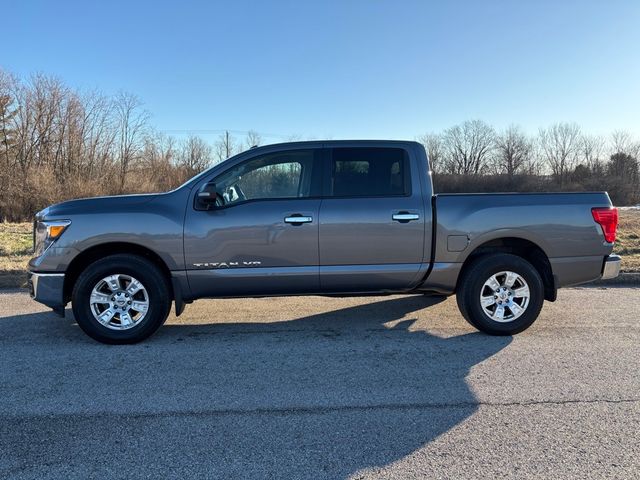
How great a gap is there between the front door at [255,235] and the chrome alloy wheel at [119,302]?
54cm

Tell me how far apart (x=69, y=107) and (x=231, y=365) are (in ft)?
97.9

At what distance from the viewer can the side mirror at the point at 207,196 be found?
4.39 m

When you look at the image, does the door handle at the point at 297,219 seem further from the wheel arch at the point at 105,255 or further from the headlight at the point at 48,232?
the headlight at the point at 48,232

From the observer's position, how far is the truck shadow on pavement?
2594 mm

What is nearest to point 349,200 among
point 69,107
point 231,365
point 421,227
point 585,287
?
point 421,227

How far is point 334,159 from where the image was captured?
188 inches

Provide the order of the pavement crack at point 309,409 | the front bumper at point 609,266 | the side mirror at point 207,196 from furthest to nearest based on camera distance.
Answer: the front bumper at point 609,266 < the side mirror at point 207,196 < the pavement crack at point 309,409

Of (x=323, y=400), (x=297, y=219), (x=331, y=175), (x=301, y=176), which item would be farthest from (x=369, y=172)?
(x=323, y=400)

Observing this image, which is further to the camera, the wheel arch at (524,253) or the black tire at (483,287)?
the wheel arch at (524,253)

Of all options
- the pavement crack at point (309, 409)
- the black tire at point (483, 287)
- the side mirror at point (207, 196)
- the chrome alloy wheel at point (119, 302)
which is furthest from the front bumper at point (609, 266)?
the chrome alloy wheel at point (119, 302)

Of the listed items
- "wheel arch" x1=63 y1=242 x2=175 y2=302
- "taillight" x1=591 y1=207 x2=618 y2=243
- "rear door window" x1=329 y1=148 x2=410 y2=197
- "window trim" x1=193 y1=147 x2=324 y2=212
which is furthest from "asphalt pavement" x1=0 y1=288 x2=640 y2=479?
"rear door window" x1=329 y1=148 x2=410 y2=197

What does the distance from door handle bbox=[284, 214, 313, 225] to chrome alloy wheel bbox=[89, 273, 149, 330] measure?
1615 mm

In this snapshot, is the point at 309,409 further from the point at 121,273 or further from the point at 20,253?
the point at 20,253

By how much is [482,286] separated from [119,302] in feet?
12.3
